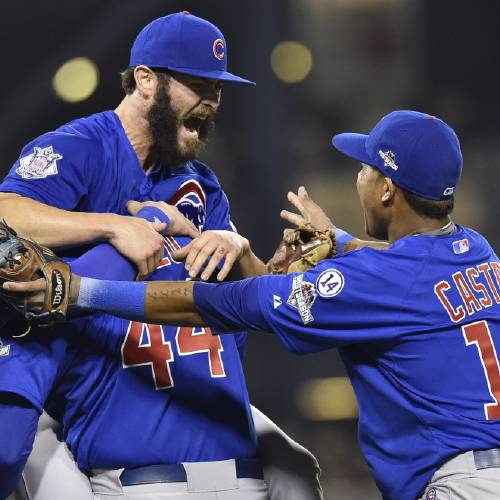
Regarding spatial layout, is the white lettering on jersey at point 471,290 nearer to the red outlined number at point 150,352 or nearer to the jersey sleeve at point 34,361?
the red outlined number at point 150,352

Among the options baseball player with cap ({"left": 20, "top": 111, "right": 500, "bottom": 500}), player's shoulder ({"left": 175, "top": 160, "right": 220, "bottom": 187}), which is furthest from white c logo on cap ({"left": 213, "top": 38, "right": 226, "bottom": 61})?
baseball player with cap ({"left": 20, "top": 111, "right": 500, "bottom": 500})

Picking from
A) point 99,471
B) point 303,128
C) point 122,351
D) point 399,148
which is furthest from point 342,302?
point 303,128

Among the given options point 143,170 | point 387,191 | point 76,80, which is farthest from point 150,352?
point 76,80

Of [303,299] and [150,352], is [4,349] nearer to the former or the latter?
[150,352]

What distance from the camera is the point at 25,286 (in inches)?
59.9

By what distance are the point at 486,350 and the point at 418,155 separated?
367 millimetres

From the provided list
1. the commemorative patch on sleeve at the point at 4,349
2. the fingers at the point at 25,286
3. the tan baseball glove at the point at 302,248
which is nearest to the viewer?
the fingers at the point at 25,286

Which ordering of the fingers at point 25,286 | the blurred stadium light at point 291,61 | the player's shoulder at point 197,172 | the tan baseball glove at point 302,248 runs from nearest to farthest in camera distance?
the fingers at point 25,286 → the tan baseball glove at point 302,248 → the player's shoulder at point 197,172 → the blurred stadium light at point 291,61

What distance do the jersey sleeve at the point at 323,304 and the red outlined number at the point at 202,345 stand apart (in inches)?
8.4

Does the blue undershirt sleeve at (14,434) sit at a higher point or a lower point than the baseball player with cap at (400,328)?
lower

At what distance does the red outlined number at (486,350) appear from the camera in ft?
5.23

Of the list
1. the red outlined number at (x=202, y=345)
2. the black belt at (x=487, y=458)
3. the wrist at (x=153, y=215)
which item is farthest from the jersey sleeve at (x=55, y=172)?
the black belt at (x=487, y=458)

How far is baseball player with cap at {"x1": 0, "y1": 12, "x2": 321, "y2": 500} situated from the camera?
169 centimetres

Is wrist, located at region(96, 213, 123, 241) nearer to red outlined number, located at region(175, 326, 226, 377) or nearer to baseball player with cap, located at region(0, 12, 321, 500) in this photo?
baseball player with cap, located at region(0, 12, 321, 500)
